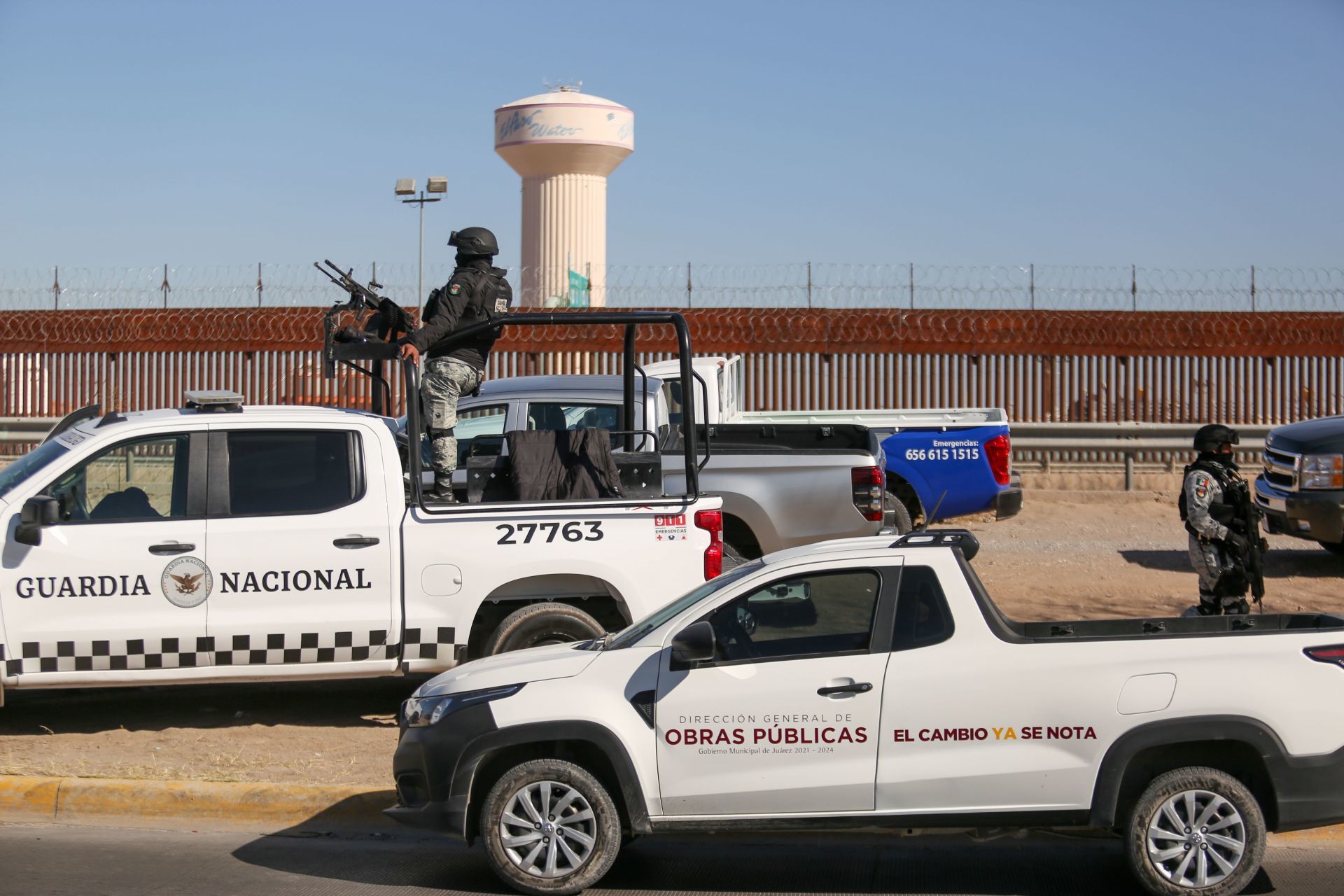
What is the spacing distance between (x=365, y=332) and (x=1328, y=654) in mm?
5897

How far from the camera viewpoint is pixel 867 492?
1062 cm

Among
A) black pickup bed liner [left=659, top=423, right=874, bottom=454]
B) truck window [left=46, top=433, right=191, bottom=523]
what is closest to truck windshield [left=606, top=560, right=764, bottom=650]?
truck window [left=46, top=433, right=191, bottom=523]

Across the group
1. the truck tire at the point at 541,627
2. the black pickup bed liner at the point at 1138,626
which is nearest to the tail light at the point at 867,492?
the truck tire at the point at 541,627

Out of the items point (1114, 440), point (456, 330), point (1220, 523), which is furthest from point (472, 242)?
point (1114, 440)

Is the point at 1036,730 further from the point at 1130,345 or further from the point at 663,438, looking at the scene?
the point at 1130,345

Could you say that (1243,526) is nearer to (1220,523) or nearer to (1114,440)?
(1220,523)

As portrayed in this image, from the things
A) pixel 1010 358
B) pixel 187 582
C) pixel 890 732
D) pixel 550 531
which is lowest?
pixel 890 732

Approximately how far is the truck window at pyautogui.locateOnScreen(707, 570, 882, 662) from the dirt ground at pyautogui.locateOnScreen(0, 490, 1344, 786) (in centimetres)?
240

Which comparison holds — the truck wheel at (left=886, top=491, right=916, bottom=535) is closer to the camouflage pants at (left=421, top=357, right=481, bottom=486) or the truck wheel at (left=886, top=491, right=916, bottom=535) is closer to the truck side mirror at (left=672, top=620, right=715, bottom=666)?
the camouflage pants at (left=421, top=357, right=481, bottom=486)

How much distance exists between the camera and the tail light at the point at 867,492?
34.8ft

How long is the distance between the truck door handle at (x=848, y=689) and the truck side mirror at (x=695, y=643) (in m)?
0.46

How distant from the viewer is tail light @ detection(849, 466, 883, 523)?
10617mm

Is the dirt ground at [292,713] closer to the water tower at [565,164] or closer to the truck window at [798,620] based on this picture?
the truck window at [798,620]

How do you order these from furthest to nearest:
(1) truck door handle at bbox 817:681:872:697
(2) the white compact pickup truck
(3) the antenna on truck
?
(3) the antenna on truck, (1) truck door handle at bbox 817:681:872:697, (2) the white compact pickup truck
